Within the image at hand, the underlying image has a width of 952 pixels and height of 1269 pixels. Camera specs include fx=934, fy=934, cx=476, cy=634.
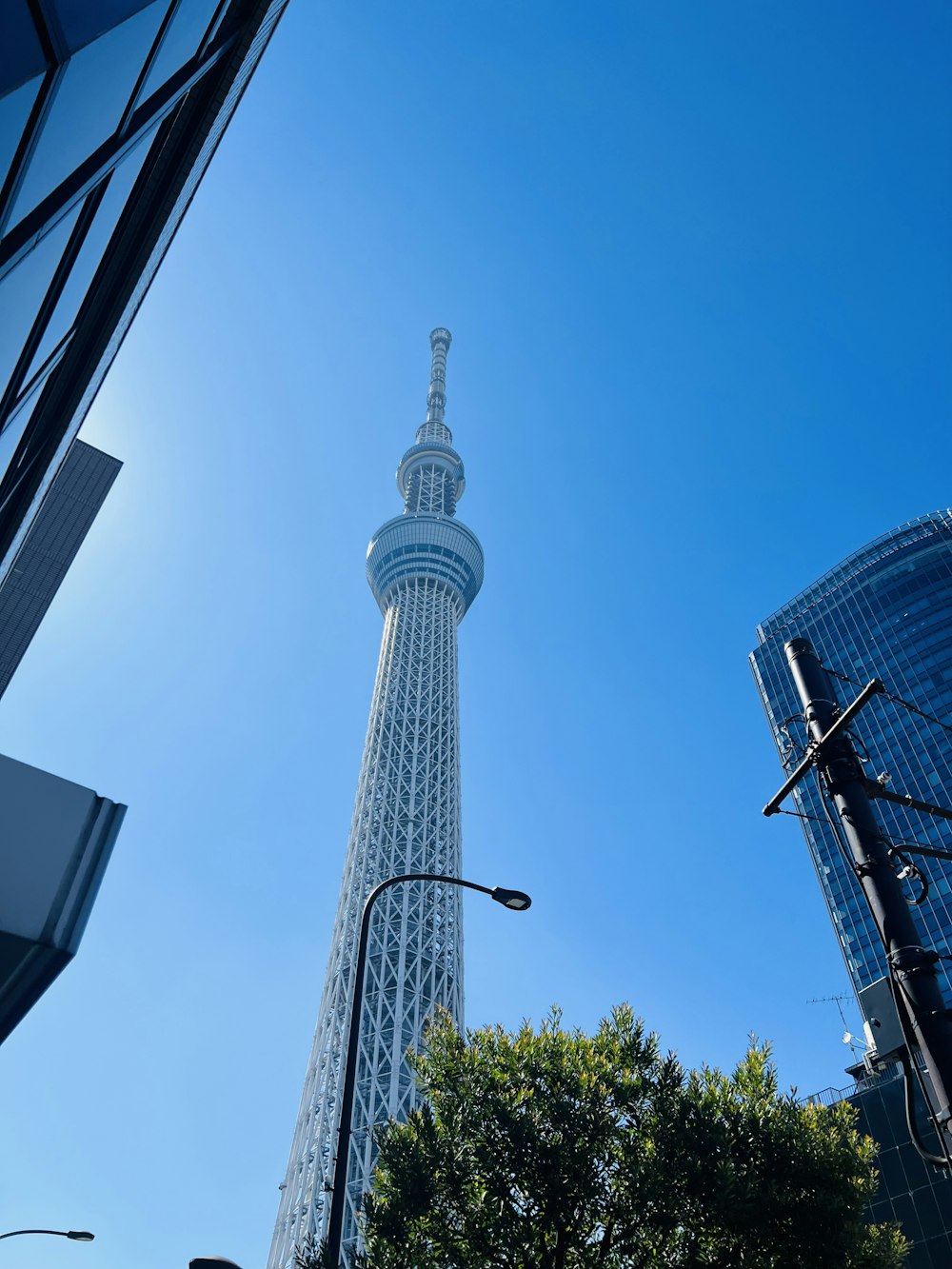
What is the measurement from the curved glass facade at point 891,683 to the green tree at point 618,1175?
92.8 m

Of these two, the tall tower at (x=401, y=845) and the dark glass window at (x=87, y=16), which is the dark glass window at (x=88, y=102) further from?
the tall tower at (x=401, y=845)

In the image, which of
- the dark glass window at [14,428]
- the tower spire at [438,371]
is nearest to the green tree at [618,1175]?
the dark glass window at [14,428]

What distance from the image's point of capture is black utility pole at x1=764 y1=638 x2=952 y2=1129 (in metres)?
7.59

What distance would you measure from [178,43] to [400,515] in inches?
4587

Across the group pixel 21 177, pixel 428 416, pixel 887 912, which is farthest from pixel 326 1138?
pixel 428 416

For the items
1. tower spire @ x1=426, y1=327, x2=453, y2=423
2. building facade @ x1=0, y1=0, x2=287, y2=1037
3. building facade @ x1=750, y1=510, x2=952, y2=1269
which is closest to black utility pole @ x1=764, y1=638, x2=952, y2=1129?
building facade @ x1=0, y1=0, x2=287, y2=1037

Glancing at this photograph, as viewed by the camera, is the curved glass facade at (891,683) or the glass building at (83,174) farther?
the curved glass facade at (891,683)

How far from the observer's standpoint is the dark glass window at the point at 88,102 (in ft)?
16.1

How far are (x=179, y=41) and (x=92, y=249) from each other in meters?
1.86

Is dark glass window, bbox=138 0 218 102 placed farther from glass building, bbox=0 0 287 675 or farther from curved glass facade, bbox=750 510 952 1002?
curved glass facade, bbox=750 510 952 1002

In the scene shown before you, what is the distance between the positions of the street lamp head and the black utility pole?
294 inches

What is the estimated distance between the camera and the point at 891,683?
119m

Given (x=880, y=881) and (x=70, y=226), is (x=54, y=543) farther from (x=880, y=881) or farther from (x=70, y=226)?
(x=880, y=881)

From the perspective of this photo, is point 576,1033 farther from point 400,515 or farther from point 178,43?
point 400,515
